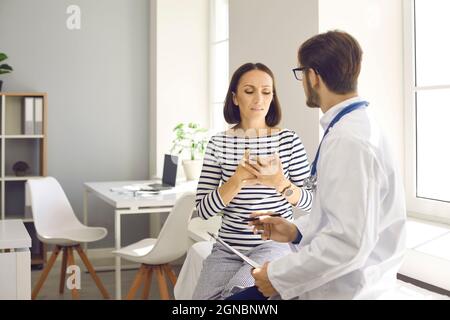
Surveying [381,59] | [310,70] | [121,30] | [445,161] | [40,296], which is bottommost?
[40,296]

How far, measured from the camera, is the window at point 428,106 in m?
2.55

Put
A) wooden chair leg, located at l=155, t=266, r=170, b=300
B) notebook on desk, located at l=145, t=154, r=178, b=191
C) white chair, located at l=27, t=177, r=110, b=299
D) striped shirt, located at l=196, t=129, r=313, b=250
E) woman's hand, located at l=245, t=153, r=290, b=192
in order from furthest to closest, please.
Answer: notebook on desk, located at l=145, t=154, r=178, b=191
white chair, located at l=27, t=177, r=110, b=299
wooden chair leg, located at l=155, t=266, r=170, b=300
striped shirt, located at l=196, t=129, r=313, b=250
woman's hand, located at l=245, t=153, r=290, b=192

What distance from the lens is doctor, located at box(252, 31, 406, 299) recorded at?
4.37 feet

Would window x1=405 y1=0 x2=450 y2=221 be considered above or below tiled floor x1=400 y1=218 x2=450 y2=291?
above

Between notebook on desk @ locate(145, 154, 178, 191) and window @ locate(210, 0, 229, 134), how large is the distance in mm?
794

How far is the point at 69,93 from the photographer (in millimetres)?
5223

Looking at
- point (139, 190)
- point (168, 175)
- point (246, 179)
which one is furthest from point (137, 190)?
point (246, 179)

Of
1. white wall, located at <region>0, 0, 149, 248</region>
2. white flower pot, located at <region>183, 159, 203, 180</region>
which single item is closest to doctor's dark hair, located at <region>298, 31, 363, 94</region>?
white flower pot, located at <region>183, 159, 203, 180</region>

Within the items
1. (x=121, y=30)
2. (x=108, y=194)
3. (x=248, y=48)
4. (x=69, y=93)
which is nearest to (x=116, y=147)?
(x=69, y=93)

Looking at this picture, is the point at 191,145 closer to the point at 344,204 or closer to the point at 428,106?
Answer: the point at 428,106

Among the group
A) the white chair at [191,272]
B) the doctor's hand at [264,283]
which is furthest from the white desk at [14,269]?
the doctor's hand at [264,283]

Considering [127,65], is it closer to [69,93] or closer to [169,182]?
[69,93]

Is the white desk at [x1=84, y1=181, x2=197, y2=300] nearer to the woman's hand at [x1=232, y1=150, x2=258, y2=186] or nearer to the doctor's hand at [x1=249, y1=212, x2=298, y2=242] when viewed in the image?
the woman's hand at [x1=232, y1=150, x2=258, y2=186]
